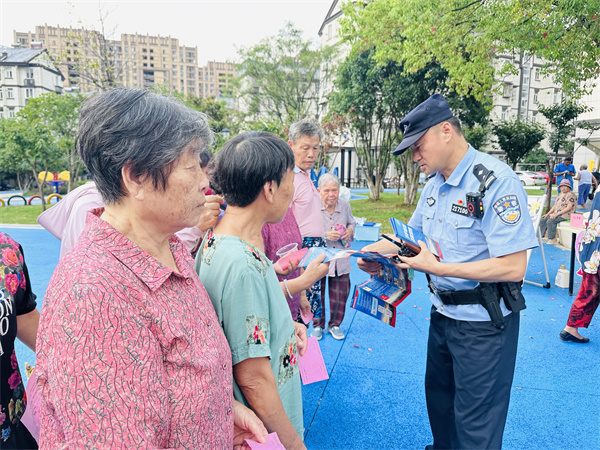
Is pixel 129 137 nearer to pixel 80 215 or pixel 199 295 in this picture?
pixel 199 295

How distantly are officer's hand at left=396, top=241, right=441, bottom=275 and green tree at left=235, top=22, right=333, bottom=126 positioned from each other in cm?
2211

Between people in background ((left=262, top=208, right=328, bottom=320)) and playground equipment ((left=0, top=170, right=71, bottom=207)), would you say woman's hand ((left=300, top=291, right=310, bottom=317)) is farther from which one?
playground equipment ((left=0, top=170, right=71, bottom=207))

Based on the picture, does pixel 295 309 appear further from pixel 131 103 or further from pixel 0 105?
pixel 0 105

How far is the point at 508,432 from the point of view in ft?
9.27

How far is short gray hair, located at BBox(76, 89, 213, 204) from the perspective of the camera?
93 centimetres

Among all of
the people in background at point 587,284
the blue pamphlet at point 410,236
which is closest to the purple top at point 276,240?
the blue pamphlet at point 410,236

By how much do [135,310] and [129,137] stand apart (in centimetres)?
40

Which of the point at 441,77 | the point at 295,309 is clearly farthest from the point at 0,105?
the point at 295,309

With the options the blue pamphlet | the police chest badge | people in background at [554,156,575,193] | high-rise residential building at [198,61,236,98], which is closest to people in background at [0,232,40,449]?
the blue pamphlet

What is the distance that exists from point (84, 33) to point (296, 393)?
14.4m

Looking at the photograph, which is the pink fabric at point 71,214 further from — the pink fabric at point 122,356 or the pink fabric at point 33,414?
the pink fabric at point 122,356

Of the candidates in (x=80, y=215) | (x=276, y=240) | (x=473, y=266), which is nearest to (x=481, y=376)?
(x=473, y=266)

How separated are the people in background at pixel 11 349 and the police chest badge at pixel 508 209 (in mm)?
2066

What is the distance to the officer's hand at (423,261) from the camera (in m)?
1.96
